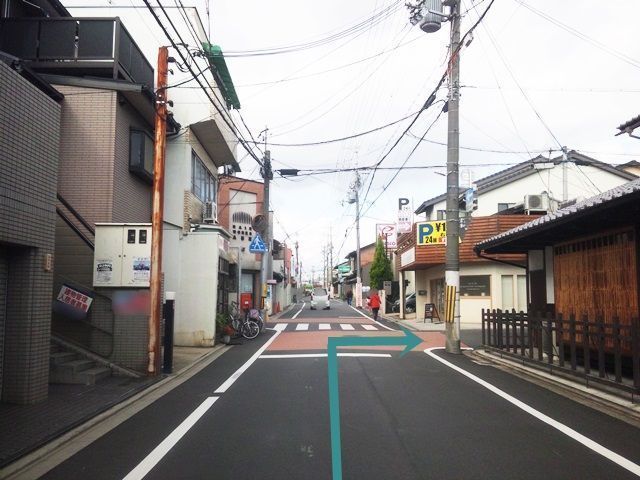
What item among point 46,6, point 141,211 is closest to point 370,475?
point 141,211

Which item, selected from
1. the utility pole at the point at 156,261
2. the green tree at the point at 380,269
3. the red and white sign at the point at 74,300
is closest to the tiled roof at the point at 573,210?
the utility pole at the point at 156,261

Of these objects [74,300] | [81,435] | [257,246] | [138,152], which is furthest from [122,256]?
[257,246]

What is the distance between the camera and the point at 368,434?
7062 mm

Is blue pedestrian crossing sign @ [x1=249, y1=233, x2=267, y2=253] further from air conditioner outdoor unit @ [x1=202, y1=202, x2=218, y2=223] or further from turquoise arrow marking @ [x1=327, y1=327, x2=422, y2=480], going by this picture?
turquoise arrow marking @ [x1=327, y1=327, x2=422, y2=480]

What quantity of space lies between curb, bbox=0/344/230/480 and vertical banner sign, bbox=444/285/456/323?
8.46 metres

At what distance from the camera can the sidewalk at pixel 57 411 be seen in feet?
21.9

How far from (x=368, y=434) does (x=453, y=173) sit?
12034mm

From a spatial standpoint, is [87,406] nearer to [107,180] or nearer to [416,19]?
[107,180]

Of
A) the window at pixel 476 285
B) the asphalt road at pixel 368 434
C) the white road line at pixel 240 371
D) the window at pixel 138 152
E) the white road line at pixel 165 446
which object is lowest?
the white road line at pixel 165 446

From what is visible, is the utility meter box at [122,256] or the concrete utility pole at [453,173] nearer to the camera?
the utility meter box at [122,256]

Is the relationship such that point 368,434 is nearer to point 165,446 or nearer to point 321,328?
point 165,446

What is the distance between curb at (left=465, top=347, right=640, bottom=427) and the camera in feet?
27.3

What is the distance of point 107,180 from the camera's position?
13836 millimetres

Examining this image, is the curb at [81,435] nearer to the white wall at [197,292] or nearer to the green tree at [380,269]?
the white wall at [197,292]
